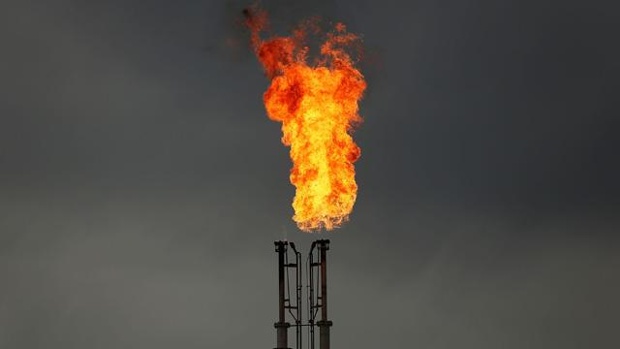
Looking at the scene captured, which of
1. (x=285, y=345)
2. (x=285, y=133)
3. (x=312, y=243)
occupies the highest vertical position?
(x=285, y=133)

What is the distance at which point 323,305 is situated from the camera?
96.8m

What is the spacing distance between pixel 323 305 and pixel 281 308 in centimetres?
296

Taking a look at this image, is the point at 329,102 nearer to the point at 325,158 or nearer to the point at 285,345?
the point at 325,158

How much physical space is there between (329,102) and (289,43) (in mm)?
4894

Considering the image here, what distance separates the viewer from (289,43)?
9800 cm

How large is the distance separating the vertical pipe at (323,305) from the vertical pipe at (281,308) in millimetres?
2492

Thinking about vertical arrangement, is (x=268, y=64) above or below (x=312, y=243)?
above

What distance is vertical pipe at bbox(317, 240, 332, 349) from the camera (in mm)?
96250

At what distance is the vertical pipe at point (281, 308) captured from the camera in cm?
9725

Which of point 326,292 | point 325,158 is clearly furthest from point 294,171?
point 326,292

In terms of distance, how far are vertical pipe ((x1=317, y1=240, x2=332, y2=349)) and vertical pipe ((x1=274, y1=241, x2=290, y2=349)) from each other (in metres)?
2.49

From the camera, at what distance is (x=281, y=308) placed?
320 ft

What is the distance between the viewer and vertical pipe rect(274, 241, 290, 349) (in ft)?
319

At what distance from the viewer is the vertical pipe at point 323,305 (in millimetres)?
96250
